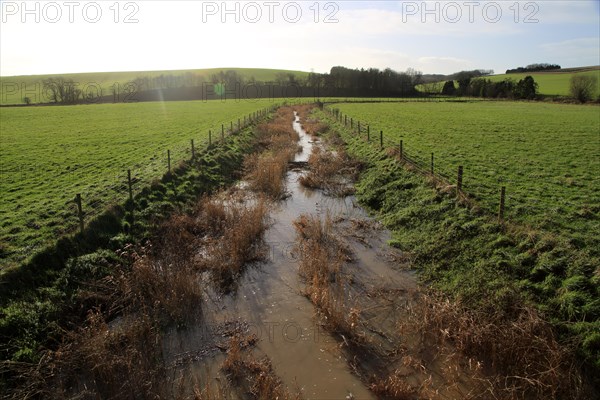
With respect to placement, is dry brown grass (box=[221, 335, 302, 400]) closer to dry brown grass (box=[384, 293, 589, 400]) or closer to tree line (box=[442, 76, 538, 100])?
dry brown grass (box=[384, 293, 589, 400])

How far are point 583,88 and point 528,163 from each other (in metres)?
75.6

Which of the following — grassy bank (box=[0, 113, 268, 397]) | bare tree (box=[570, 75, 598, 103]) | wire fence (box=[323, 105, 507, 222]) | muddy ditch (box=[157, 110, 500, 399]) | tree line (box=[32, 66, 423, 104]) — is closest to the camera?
muddy ditch (box=[157, 110, 500, 399])

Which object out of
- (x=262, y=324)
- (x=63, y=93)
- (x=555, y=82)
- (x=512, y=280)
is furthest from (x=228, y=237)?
(x=555, y=82)

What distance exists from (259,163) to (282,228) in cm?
832

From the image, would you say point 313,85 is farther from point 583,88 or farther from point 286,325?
point 286,325

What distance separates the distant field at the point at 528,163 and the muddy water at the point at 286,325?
16.8 ft

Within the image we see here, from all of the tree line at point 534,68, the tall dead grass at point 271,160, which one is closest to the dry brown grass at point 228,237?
the tall dead grass at point 271,160

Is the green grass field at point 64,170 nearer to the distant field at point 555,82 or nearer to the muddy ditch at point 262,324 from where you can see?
the muddy ditch at point 262,324

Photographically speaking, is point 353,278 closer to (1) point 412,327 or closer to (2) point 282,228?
(1) point 412,327

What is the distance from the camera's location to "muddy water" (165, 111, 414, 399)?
7.68 m

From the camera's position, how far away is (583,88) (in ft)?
258

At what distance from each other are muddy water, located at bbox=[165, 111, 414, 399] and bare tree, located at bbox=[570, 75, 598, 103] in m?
86.1

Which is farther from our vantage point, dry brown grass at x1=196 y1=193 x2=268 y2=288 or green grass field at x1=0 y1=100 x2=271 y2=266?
green grass field at x1=0 y1=100 x2=271 y2=266

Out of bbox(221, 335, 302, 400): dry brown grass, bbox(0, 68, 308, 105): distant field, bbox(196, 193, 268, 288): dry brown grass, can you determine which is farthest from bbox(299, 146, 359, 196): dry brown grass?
bbox(0, 68, 308, 105): distant field
